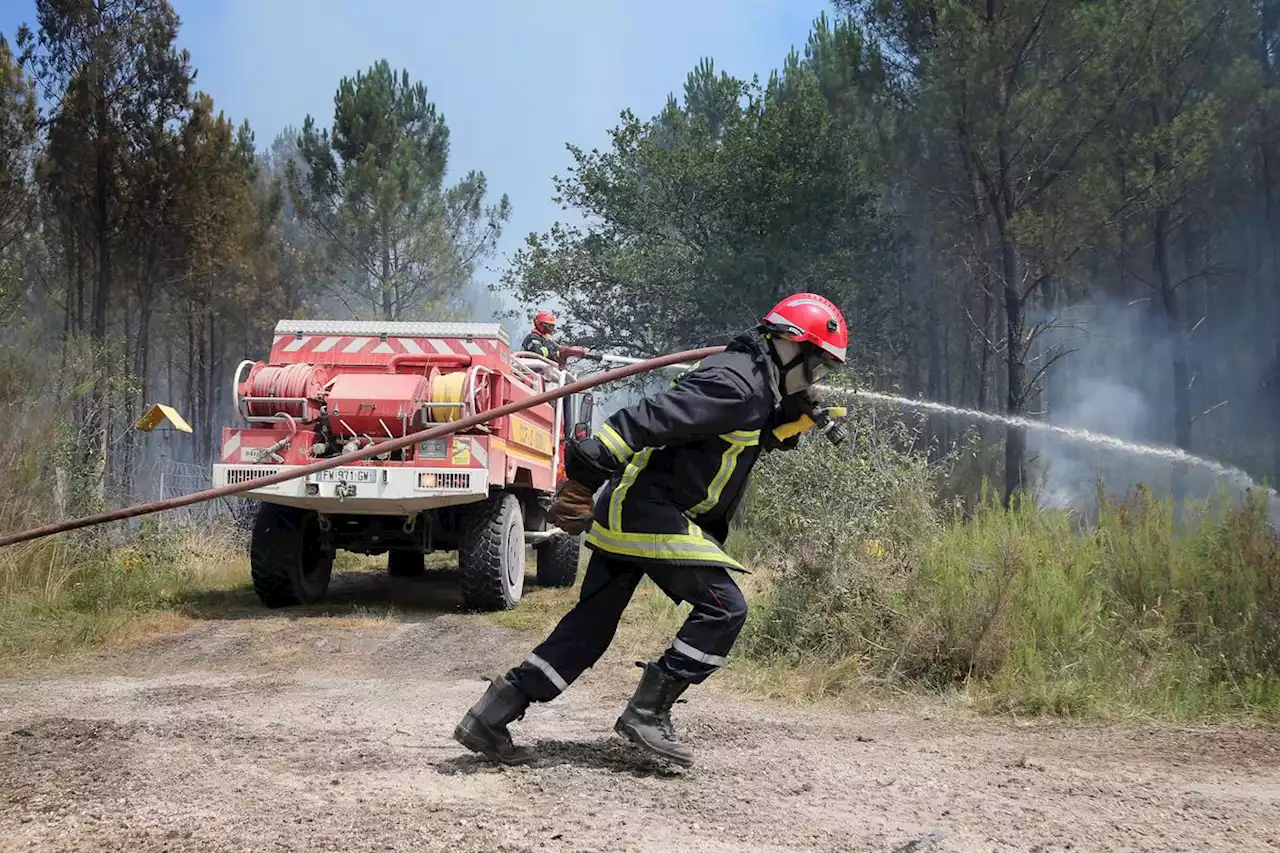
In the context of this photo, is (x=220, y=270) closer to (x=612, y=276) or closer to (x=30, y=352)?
(x=612, y=276)

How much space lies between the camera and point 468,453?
26.3ft

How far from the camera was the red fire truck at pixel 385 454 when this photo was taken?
26.0ft

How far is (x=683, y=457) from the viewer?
392 centimetres

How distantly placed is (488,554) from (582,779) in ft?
15.2

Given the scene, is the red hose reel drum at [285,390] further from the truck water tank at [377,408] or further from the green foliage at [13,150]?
the green foliage at [13,150]

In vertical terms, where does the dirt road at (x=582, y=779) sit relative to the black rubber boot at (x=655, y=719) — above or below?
below

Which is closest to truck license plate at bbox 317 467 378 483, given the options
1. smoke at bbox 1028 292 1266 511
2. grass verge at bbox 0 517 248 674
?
grass verge at bbox 0 517 248 674

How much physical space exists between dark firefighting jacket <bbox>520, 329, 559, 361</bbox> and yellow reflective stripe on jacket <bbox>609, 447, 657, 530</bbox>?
20.7ft

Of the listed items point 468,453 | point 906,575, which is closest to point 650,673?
point 906,575

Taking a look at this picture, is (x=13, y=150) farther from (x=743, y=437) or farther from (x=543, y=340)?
(x=743, y=437)

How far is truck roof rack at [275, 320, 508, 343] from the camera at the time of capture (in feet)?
28.3

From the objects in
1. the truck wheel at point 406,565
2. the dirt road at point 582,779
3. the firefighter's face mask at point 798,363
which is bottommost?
the dirt road at point 582,779

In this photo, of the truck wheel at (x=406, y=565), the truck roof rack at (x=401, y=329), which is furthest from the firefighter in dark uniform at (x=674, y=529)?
the truck wheel at (x=406, y=565)

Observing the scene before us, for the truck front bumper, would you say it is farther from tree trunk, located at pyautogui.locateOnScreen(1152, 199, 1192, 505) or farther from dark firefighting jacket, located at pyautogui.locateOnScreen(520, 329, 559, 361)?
tree trunk, located at pyautogui.locateOnScreen(1152, 199, 1192, 505)
